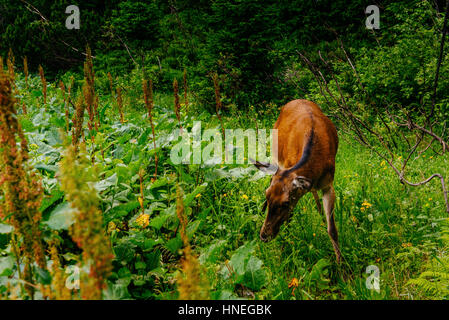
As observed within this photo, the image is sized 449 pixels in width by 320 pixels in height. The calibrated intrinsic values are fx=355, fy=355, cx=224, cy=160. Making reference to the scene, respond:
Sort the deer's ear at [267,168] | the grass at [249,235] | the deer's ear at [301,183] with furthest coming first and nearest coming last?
the deer's ear at [267,168]
the deer's ear at [301,183]
the grass at [249,235]

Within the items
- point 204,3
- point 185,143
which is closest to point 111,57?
point 204,3

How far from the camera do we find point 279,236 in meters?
3.42

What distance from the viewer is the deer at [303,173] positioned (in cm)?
306

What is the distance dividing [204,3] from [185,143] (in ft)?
49.2

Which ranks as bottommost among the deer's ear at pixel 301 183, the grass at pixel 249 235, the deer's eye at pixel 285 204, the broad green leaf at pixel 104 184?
the grass at pixel 249 235

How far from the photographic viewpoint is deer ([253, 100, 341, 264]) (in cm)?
306

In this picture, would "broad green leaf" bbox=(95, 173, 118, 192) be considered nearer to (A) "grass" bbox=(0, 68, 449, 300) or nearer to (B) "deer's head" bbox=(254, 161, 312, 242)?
(A) "grass" bbox=(0, 68, 449, 300)

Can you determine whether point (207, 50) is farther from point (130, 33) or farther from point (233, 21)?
point (130, 33)

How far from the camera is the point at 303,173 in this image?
3.16 meters

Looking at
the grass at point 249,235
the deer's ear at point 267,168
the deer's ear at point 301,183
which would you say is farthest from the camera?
the deer's ear at point 267,168

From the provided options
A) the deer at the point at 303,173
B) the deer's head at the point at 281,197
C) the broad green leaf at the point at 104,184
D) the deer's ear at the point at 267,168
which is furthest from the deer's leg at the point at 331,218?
the broad green leaf at the point at 104,184

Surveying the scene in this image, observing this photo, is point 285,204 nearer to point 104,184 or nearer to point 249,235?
point 249,235

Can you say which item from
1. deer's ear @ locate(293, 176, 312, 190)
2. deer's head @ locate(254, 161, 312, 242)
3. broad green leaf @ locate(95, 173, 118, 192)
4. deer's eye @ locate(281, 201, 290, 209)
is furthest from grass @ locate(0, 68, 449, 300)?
deer's ear @ locate(293, 176, 312, 190)

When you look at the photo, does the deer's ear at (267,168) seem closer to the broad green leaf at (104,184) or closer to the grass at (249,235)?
the grass at (249,235)
